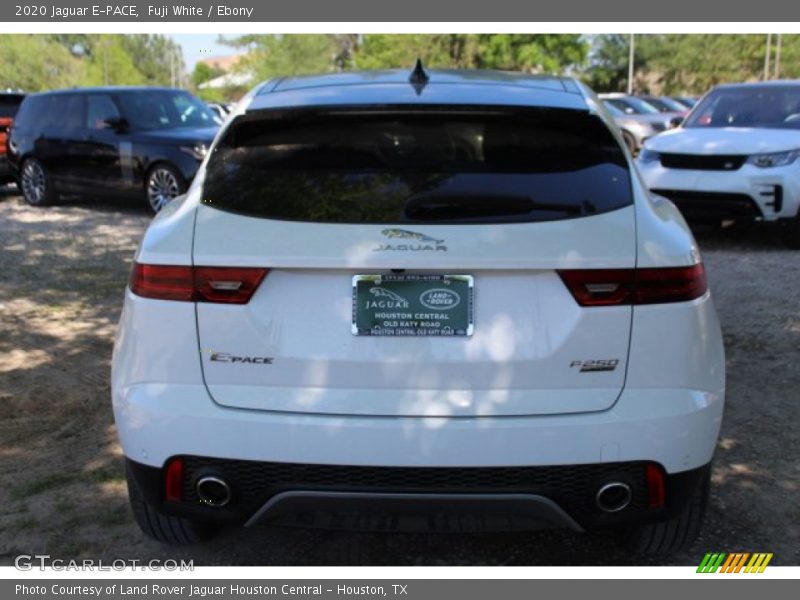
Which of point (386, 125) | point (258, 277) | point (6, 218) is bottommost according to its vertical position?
point (6, 218)

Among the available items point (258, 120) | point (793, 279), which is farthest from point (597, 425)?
point (793, 279)

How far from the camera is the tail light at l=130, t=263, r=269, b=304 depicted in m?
2.75

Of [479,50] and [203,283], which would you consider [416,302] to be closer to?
[203,283]

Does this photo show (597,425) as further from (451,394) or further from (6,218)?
(6,218)

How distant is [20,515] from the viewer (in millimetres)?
3711

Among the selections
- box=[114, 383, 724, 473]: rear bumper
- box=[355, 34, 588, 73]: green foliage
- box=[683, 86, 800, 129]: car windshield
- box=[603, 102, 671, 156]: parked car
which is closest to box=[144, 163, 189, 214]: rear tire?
box=[683, 86, 800, 129]: car windshield

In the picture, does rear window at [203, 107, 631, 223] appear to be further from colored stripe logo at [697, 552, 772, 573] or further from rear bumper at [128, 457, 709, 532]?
colored stripe logo at [697, 552, 772, 573]

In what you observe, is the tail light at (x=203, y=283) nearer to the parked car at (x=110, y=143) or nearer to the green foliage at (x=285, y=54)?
the parked car at (x=110, y=143)

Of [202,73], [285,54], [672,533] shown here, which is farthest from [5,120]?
[202,73]

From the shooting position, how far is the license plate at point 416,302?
2.71 metres

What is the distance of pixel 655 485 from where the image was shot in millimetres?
2844

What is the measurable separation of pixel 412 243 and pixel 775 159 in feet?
24.2

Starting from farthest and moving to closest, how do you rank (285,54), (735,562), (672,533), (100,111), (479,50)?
(285,54) < (479,50) < (100,111) < (735,562) < (672,533)

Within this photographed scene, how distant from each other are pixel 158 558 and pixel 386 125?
1.77 meters
